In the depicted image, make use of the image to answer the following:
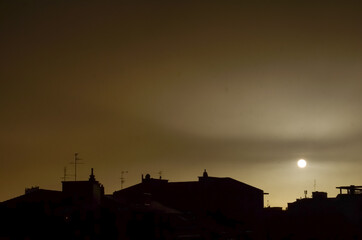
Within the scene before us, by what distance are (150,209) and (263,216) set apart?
29103 millimetres

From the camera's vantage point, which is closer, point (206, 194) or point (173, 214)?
point (173, 214)

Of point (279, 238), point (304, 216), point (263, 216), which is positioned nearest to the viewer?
point (279, 238)

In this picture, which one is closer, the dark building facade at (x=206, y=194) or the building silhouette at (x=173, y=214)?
the building silhouette at (x=173, y=214)

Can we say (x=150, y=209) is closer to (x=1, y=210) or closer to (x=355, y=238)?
(x=1, y=210)

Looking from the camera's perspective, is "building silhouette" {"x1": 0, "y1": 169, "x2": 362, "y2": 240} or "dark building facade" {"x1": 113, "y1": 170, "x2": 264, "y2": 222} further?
"dark building facade" {"x1": 113, "y1": 170, "x2": 264, "y2": 222}

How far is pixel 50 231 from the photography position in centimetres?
4403

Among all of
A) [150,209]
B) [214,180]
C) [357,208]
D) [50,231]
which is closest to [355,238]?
[357,208]

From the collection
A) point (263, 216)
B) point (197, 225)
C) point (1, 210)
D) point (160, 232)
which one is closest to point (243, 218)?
point (263, 216)

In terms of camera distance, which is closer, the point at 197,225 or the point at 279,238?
the point at 197,225

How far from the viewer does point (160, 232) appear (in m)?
50.9

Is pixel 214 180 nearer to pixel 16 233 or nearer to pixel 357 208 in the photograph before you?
pixel 357 208

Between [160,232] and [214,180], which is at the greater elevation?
[214,180]

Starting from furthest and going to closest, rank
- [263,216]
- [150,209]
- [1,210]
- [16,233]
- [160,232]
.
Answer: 1. [263,216]
2. [150,209]
3. [160,232]
4. [1,210]
5. [16,233]

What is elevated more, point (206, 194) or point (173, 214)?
point (206, 194)
